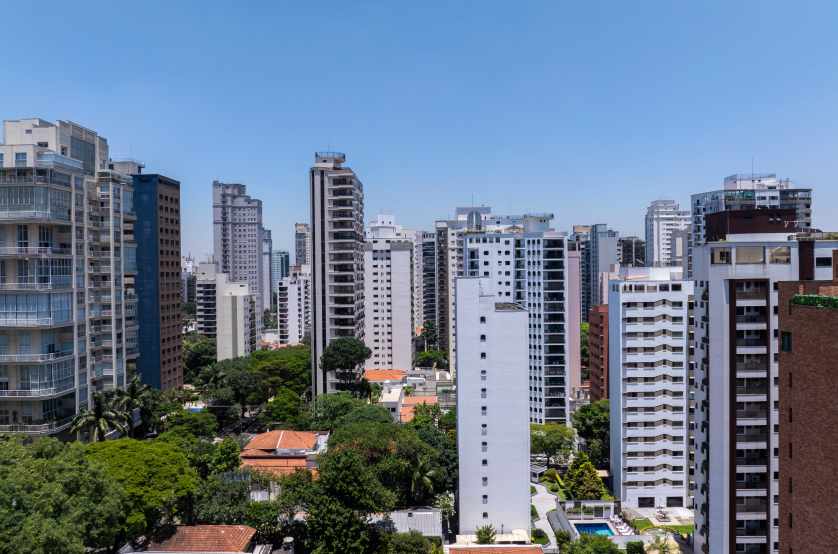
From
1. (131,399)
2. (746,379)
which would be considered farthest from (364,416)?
(746,379)

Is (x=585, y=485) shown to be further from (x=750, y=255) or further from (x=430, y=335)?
(x=430, y=335)

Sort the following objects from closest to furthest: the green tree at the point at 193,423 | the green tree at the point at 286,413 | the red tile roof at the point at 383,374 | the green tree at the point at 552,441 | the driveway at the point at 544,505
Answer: the driveway at the point at 544,505, the green tree at the point at 193,423, the green tree at the point at 552,441, the green tree at the point at 286,413, the red tile roof at the point at 383,374

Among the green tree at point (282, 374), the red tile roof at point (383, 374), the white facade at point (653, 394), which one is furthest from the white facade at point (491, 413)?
the red tile roof at point (383, 374)

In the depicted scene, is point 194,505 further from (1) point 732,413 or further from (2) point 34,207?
(1) point 732,413

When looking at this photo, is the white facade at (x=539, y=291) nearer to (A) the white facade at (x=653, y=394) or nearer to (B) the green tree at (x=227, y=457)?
(A) the white facade at (x=653, y=394)

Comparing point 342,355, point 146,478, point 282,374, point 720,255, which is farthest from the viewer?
point 282,374

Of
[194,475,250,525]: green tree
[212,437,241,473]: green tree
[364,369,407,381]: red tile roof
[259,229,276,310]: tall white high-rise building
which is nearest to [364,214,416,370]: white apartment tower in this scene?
[364,369,407,381]: red tile roof
